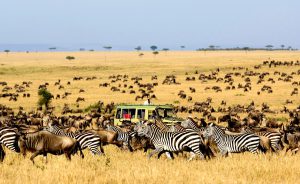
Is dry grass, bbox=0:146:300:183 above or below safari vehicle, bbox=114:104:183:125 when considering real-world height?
above

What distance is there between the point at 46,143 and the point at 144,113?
29.7ft

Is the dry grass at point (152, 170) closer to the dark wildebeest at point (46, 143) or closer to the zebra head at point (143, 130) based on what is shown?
the dark wildebeest at point (46, 143)

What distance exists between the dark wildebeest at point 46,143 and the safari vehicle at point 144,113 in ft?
26.1

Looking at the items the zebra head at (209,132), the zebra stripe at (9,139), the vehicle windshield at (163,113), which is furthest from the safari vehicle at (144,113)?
the zebra stripe at (9,139)

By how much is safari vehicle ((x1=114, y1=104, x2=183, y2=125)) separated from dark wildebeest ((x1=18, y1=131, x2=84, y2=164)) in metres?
7.96

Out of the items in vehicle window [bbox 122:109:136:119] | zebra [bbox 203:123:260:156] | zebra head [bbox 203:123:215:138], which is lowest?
vehicle window [bbox 122:109:136:119]

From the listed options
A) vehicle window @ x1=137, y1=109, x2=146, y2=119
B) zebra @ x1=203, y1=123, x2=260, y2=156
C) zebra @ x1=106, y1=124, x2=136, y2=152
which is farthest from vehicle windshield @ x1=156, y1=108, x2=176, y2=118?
zebra @ x1=203, y1=123, x2=260, y2=156

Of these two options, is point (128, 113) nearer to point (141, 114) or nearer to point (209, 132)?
point (141, 114)

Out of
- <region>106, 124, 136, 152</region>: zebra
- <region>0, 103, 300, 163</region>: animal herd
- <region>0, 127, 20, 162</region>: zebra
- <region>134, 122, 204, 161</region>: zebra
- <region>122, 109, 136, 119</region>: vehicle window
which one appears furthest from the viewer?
<region>122, 109, 136, 119</region>: vehicle window

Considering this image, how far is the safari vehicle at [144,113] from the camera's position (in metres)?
23.1

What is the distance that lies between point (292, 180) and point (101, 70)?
90.5 m

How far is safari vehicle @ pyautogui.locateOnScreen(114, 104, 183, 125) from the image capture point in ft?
75.7

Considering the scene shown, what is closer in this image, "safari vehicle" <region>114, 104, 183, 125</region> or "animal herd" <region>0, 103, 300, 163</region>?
"animal herd" <region>0, 103, 300, 163</region>

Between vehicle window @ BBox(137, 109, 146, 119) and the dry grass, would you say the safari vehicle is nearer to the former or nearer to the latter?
vehicle window @ BBox(137, 109, 146, 119)
